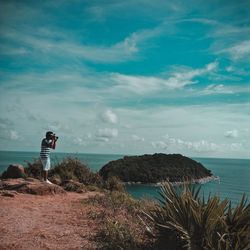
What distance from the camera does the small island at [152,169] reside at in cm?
7301

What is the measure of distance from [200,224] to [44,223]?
350cm

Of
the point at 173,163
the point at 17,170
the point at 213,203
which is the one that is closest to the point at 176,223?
the point at 213,203

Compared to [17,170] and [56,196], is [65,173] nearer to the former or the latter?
[17,170]

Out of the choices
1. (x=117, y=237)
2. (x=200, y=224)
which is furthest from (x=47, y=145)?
(x=200, y=224)

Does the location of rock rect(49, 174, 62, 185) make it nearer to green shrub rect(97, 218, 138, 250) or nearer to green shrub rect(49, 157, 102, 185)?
green shrub rect(49, 157, 102, 185)

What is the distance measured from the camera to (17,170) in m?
14.1

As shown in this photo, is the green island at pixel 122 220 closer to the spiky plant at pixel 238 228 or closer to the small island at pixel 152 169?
the spiky plant at pixel 238 228

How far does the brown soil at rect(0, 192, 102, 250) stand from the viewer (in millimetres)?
5688

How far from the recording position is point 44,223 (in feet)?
23.1

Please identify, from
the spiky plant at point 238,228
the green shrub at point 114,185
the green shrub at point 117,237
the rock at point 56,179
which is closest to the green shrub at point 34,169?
the rock at point 56,179

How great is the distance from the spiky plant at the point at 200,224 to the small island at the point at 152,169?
5926 centimetres

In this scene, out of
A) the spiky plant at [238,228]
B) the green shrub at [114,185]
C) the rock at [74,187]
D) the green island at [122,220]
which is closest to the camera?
the spiky plant at [238,228]

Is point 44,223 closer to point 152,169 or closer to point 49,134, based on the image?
point 49,134

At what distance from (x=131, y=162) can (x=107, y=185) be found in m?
67.6
